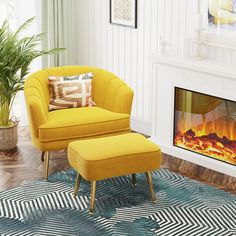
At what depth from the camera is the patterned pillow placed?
228 inches

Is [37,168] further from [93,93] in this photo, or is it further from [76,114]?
[93,93]

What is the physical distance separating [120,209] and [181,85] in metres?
1.48

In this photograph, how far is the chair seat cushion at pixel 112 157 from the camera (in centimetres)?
470

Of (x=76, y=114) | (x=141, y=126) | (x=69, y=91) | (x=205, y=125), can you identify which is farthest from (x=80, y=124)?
(x=141, y=126)

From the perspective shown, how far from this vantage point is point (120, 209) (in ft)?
15.9

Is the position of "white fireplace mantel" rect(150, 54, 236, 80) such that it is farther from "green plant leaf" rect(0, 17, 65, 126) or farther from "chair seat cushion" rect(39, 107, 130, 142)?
"green plant leaf" rect(0, 17, 65, 126)

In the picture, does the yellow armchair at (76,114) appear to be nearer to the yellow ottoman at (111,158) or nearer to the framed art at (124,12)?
the yellow ottoman at (111,158)

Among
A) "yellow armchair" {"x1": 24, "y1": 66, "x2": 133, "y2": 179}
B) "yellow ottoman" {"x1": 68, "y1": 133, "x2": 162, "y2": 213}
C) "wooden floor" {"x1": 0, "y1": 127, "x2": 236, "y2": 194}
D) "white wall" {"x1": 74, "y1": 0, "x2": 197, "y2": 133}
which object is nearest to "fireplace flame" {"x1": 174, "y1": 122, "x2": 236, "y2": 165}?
"wooden floor" {"x1": 0, "y1": 127, "x2": 236, "y2": 194}

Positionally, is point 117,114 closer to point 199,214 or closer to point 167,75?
point 167,75

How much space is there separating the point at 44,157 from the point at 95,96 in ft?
2.49

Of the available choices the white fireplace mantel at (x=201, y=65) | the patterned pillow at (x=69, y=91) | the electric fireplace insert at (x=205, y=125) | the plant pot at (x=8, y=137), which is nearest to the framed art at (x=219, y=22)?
the white fireplace mantel at (x=201, y=65)

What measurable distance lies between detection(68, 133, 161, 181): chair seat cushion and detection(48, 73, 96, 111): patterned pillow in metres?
0.87

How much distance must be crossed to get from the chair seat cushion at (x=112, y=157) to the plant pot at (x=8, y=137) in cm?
129

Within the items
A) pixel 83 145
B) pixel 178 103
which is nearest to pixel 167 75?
pixel 178 103
